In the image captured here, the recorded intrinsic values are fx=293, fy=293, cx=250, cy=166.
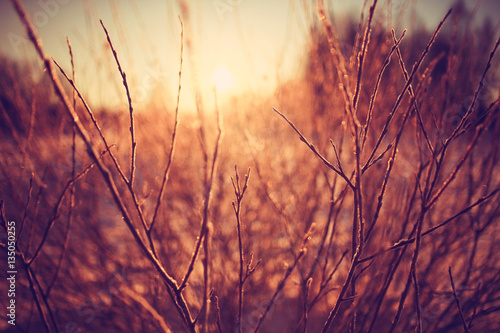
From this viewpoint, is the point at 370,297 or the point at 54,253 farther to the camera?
the point at 54,253

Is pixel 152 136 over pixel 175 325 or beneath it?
over

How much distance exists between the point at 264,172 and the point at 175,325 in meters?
1.58

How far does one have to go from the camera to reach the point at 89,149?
48cm

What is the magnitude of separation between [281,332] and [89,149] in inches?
117

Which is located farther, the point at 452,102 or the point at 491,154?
the point at 452,102

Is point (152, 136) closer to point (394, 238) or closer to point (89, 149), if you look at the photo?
point (394, 238)

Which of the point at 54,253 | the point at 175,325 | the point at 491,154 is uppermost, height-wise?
the point at 491,154

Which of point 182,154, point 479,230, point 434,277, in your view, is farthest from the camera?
point 182,154

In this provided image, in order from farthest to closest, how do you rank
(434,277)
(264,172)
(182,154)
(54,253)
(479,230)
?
(182,154) → (264,172) → (54,253) → (434,277) → (479,230)

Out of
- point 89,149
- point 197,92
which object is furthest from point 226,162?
point 89,149

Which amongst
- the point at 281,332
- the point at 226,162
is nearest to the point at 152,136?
the point at 226,162

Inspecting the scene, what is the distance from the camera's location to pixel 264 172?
283 cm

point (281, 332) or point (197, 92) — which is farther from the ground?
point (197, 92)

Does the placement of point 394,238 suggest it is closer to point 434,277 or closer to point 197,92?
point 434,277
